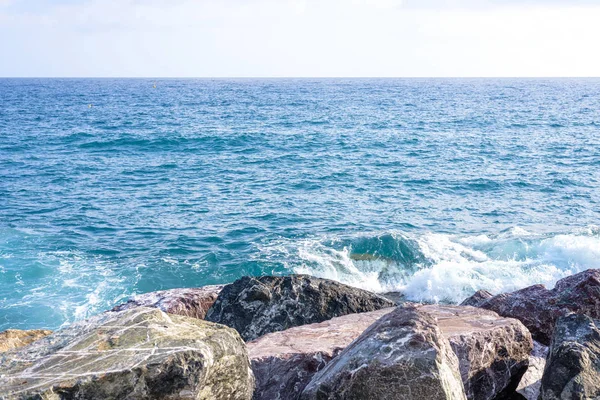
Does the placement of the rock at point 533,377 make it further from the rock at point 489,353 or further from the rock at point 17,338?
the rock at point 17,338

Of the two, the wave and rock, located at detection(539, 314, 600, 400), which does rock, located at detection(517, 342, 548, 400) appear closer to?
rock, located at detection(539, 314, 600, 400)

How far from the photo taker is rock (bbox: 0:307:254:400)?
4.82m

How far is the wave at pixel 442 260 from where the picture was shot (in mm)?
17594

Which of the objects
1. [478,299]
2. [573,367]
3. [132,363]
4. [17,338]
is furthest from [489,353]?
[17,338]

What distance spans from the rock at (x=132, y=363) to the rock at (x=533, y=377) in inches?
145

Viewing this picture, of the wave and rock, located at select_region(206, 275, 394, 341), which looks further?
the wave

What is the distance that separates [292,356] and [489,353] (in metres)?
2.34

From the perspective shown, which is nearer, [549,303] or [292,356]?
[292,356]

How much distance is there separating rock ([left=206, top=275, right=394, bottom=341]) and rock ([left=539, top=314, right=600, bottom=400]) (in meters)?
3.78

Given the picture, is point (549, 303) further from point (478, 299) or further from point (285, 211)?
point (285, 211)

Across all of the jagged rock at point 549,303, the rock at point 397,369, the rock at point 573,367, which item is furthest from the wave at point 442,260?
the rock at point 397,369

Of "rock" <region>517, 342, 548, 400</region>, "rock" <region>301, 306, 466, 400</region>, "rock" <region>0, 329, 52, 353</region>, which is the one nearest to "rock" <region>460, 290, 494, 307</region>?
"rock" <region>517, 342, 548, 400</region>

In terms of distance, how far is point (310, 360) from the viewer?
679cm

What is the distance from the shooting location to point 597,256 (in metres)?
19.0
